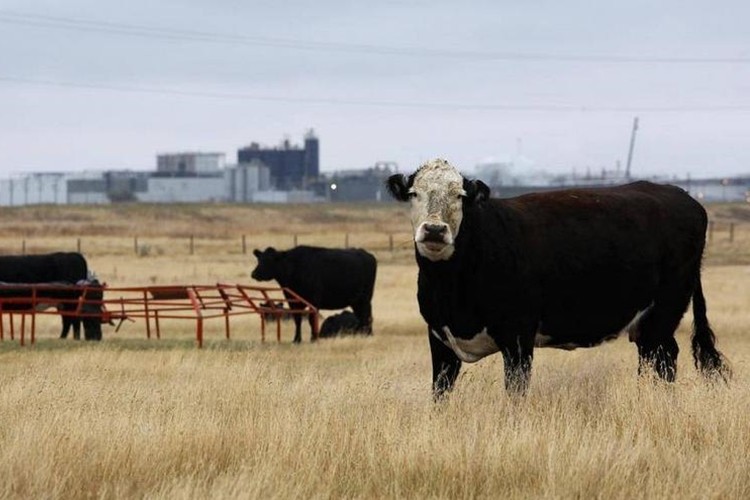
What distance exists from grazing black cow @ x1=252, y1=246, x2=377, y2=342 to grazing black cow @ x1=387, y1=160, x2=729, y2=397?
1609 cm

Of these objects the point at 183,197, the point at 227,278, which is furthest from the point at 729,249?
the point at 183,197

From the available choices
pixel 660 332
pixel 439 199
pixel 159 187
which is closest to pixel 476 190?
pixel 439 199

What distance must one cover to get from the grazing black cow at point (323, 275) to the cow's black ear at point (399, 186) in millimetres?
17790

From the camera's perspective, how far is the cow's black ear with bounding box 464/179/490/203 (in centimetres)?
1056

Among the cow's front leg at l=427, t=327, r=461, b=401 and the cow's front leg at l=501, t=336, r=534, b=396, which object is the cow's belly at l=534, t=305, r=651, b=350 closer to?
the cow's front leg at l=501, t=336, r=534, b=396

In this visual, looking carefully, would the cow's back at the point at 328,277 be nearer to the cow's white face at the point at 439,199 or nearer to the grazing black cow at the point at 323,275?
the grazing black cow at the point at 323,275

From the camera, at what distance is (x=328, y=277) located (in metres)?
29.1

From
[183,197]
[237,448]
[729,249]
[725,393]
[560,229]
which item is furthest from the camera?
[183,197]

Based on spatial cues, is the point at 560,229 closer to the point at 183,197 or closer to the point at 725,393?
the point at 725,393

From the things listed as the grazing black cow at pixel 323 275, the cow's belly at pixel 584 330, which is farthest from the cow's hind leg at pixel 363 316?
the cow's belly at pixel 584 330

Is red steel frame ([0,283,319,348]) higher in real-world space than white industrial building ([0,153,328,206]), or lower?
higher

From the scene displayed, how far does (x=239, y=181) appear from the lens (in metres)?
193

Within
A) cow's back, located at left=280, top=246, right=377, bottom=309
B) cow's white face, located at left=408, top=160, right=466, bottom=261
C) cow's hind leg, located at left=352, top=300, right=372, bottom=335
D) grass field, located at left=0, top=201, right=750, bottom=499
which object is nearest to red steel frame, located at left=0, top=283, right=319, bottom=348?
cow's back, located at left=280, top=246, right=377, bottom=309

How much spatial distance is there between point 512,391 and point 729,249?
58135mm
